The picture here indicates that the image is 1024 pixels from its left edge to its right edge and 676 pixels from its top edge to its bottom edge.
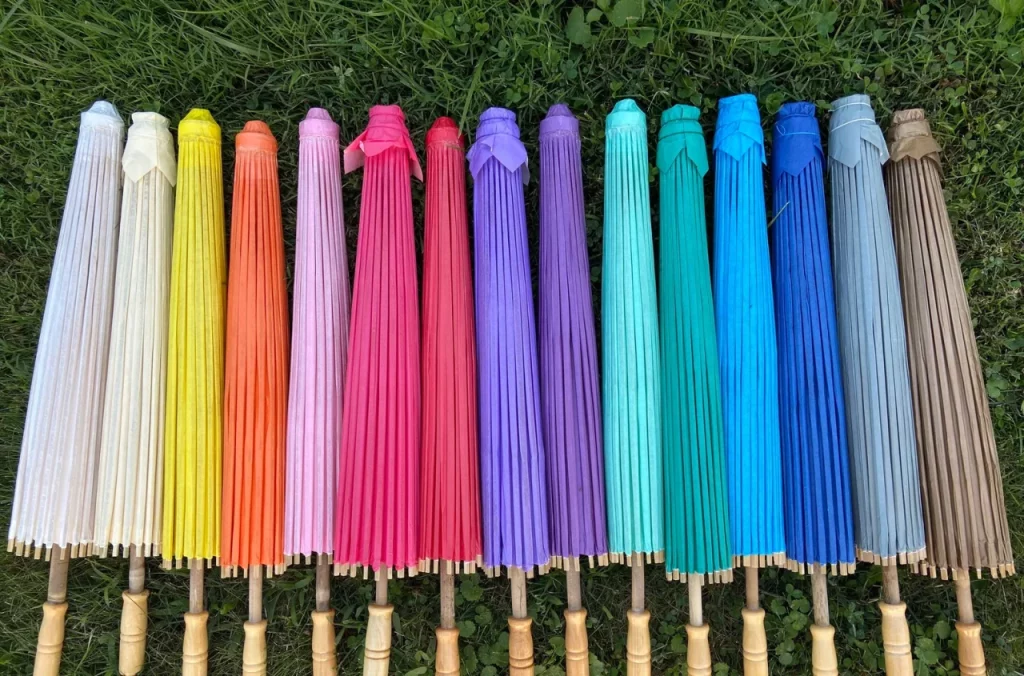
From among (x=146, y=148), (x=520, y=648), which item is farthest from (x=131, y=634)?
(x=146, y=148)

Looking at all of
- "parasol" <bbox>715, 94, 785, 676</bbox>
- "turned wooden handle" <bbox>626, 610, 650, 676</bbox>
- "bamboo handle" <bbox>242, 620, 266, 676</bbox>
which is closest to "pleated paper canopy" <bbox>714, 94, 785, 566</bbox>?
"parasol" <bbox>715, 94, 785, 676</bbox>

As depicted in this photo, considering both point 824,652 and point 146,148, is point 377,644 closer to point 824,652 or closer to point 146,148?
point 824,652

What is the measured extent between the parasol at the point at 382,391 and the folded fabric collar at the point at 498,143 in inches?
6.8

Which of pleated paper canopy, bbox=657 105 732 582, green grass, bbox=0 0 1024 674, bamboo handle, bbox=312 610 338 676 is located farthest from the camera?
green grass, bbox=0 0 1024 674

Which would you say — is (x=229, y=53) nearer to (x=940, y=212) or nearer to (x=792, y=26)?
(x=792, y=26)

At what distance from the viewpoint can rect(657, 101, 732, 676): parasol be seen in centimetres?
153

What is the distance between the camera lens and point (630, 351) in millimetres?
1603

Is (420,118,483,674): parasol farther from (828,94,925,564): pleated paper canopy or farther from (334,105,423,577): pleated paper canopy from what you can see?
(828,94,925,564): pleated paper canopy

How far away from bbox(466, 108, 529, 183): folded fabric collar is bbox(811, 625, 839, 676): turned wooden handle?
137 centimetres

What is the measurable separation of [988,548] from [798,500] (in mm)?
432

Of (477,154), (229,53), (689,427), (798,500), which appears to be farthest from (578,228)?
(229,53)

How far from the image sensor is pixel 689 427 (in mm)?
1558

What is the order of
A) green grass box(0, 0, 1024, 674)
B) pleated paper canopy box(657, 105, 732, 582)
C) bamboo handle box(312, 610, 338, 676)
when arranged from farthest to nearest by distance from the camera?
green grass box(0, 0, 1024, 674), bamboo handle box(312, 610, 338, 676), pleated paper canopy box(657, 105, 732, 582)

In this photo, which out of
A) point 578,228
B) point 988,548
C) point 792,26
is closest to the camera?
point 988,548
